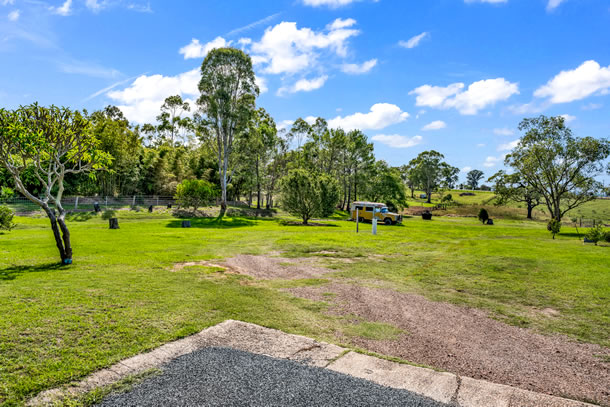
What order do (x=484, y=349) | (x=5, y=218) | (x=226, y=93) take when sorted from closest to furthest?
(x=484, y=349)
(x=5, y=218)
(x=226, y=93)

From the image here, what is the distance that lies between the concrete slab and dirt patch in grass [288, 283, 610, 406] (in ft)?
1.76

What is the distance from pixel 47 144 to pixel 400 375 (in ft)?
39.4

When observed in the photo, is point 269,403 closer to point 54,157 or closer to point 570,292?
point 570,292

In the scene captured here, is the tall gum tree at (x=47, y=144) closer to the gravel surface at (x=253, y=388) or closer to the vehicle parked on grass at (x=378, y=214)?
the gravel surface at (x=253, y=388)

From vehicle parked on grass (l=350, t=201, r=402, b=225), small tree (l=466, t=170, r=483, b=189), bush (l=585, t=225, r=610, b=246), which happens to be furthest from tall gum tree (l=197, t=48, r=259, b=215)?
small tree (l=466, t=170, r=483, b=189)

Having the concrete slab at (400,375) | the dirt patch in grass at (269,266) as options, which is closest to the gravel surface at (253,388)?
the concrete slab at (400,375)

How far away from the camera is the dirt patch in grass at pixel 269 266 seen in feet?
38.8

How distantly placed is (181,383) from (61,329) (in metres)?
3.05

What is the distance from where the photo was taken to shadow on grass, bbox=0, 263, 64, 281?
980 cm

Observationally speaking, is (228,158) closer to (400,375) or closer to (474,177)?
(400,375)

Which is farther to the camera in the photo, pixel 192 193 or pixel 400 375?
pixel 192 193

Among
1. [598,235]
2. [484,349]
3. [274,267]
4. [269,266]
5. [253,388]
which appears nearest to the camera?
[253,388]

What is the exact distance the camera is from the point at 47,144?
10.8 m

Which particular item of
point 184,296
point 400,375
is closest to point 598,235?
point 400,375
